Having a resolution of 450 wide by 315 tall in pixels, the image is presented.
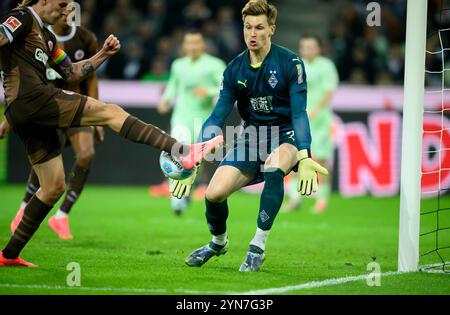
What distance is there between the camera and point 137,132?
19.3 feet

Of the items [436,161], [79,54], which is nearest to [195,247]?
[79,54]

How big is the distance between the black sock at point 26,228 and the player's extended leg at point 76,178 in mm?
2240

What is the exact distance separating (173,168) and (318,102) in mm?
6906

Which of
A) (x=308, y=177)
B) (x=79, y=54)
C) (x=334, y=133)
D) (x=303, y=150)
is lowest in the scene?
(x=308, y=177)

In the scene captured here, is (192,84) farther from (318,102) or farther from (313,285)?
(313,285)

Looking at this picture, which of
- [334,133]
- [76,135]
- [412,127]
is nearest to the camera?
[412,127]

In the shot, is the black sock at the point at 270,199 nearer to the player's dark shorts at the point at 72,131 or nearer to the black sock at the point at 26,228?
the black sock at the point at 26,228

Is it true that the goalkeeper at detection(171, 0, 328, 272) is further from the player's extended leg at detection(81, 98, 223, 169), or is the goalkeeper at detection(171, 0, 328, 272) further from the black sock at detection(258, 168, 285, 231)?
the player's extended leg at detection(81, 98, 223, 169)

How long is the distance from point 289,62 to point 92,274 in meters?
2.30

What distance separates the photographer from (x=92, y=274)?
236 inches

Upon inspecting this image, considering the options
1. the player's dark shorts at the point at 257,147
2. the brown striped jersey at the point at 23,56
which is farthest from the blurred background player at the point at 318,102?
the brown striped jersey at the point at 23,56

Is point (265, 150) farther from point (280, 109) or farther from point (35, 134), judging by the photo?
point (35, 134)

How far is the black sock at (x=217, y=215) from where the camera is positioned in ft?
21.2

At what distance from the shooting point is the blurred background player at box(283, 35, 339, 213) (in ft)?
41.0
